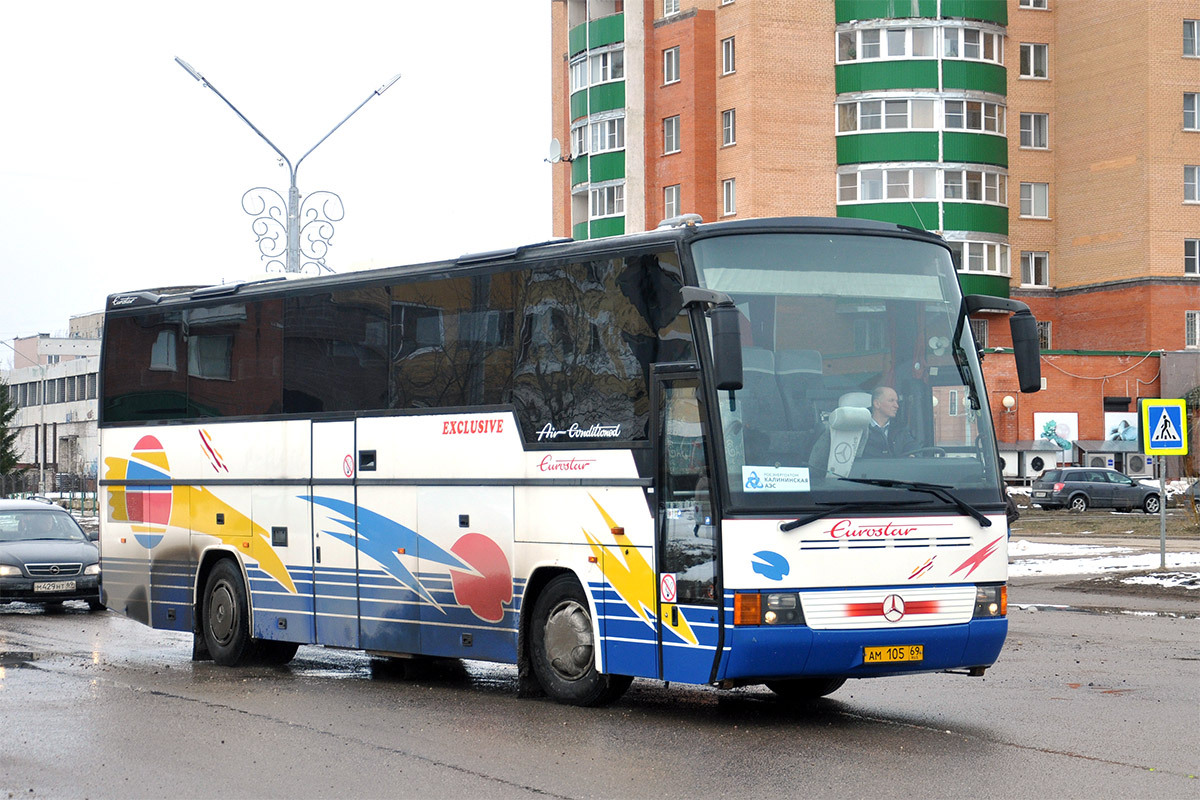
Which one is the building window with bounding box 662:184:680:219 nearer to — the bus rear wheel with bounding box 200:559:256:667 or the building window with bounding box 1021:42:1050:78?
the building window with bounding box 1021:42:1050:78

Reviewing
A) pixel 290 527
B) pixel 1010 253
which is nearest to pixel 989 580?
pixel 290 527

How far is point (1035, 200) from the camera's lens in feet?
229

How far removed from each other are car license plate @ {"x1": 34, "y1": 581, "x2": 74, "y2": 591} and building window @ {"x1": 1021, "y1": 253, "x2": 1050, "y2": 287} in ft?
180

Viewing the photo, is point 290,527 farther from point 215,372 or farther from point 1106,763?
point 1106,763

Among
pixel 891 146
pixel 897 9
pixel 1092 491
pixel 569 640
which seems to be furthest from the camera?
pixel 897 9

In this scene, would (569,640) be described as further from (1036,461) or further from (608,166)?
(608,166)

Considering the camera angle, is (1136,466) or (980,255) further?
(980,255)

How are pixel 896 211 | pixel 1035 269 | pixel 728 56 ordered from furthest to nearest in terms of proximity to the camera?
pixel 1035 269 < pixel 728 56 < pixel 896 211

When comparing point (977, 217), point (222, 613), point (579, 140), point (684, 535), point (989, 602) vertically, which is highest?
point (579, 140)

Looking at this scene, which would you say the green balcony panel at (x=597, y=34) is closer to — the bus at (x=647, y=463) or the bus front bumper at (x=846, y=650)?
the bus at (x=647, y=463)

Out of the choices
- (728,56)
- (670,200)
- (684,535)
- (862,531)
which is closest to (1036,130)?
(728,56)

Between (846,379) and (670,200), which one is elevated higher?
(670,200)

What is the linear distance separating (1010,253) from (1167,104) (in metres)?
8.79

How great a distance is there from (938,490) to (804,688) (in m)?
2.28
